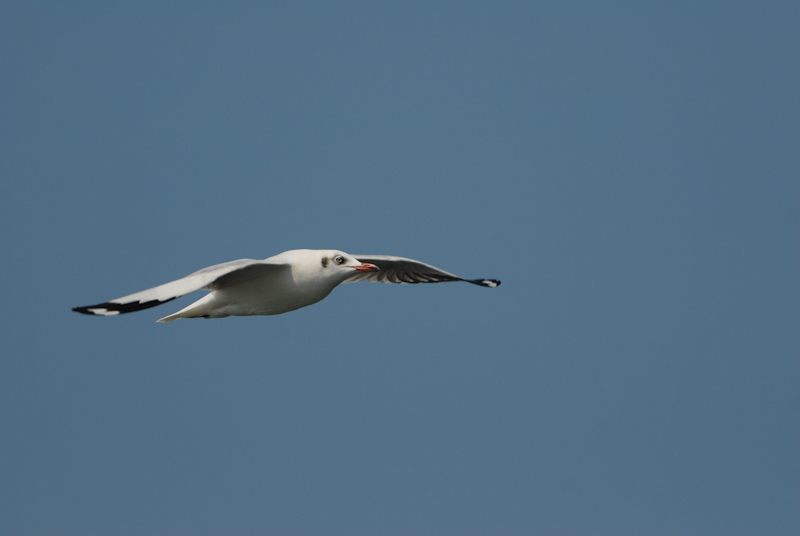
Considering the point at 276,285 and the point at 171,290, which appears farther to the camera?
the point at 276,285

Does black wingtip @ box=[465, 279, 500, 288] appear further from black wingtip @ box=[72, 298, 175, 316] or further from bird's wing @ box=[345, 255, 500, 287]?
black wingtip @ box=[72, 298, 175, 316]

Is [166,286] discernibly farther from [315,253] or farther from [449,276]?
[449,276]

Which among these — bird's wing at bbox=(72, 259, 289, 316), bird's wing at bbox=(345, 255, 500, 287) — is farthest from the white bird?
bird's wing at bbox=(345, 255, 500, 287)

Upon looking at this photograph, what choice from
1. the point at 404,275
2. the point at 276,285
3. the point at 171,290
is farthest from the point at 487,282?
the point at 171,290

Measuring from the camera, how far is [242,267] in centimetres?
866

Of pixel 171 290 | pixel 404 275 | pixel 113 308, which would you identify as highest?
pixel 404 275

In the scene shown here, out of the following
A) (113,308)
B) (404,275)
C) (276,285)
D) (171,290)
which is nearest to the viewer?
(113,308)

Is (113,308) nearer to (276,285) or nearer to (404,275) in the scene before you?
(276,285)

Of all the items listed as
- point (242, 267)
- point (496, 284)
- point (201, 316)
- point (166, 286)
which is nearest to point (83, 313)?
point (166, 286)

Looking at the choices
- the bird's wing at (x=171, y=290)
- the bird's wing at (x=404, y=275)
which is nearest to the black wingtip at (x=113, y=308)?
the bird's wing at (x=171, y=290)

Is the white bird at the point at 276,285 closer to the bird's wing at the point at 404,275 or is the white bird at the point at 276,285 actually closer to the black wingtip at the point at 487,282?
the bird's wing at the point at 404,275

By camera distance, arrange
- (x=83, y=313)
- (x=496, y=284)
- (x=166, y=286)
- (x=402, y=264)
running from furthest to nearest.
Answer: (x=496, y=284), (x=402, y=264), (x=166, y=286), (x=83, y=313)

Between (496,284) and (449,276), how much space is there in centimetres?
105

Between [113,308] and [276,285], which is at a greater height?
[276,285]
